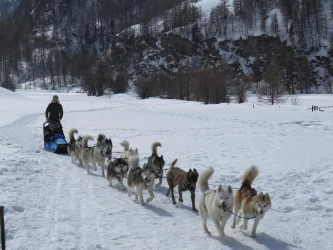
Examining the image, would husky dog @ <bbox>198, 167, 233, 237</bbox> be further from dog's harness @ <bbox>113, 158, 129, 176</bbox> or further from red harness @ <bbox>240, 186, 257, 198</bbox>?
dog's harness @ <bbox>113, 158, 129, 176</bbox>

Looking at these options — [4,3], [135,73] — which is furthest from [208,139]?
[4,3]

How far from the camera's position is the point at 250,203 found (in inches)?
181

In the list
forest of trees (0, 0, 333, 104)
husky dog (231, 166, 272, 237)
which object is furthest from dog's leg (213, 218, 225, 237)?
forest of trees (0, 0, 333, 104)

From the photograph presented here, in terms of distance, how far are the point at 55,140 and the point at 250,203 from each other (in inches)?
332

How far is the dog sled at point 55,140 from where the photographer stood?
1109 centimetres

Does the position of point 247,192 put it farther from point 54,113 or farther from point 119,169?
point 54,113

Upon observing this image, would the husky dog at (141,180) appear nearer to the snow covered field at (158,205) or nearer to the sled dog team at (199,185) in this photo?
the sled dog team at (199,185)

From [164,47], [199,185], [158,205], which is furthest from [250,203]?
[164,47]

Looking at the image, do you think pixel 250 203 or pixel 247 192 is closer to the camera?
pixel 250 203

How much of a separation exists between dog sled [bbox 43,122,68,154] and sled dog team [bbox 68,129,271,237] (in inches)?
65.1

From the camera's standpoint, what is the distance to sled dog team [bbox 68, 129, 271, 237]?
4.43 m

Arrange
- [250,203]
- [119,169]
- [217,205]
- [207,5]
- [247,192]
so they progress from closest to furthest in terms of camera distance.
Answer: [217,205] < [250,203] < [247,192] < [119,169] < [207,5]

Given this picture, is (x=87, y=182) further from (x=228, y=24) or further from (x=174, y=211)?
(x=228, y=24)

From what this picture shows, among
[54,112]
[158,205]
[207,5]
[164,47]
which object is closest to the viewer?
[158,205]
